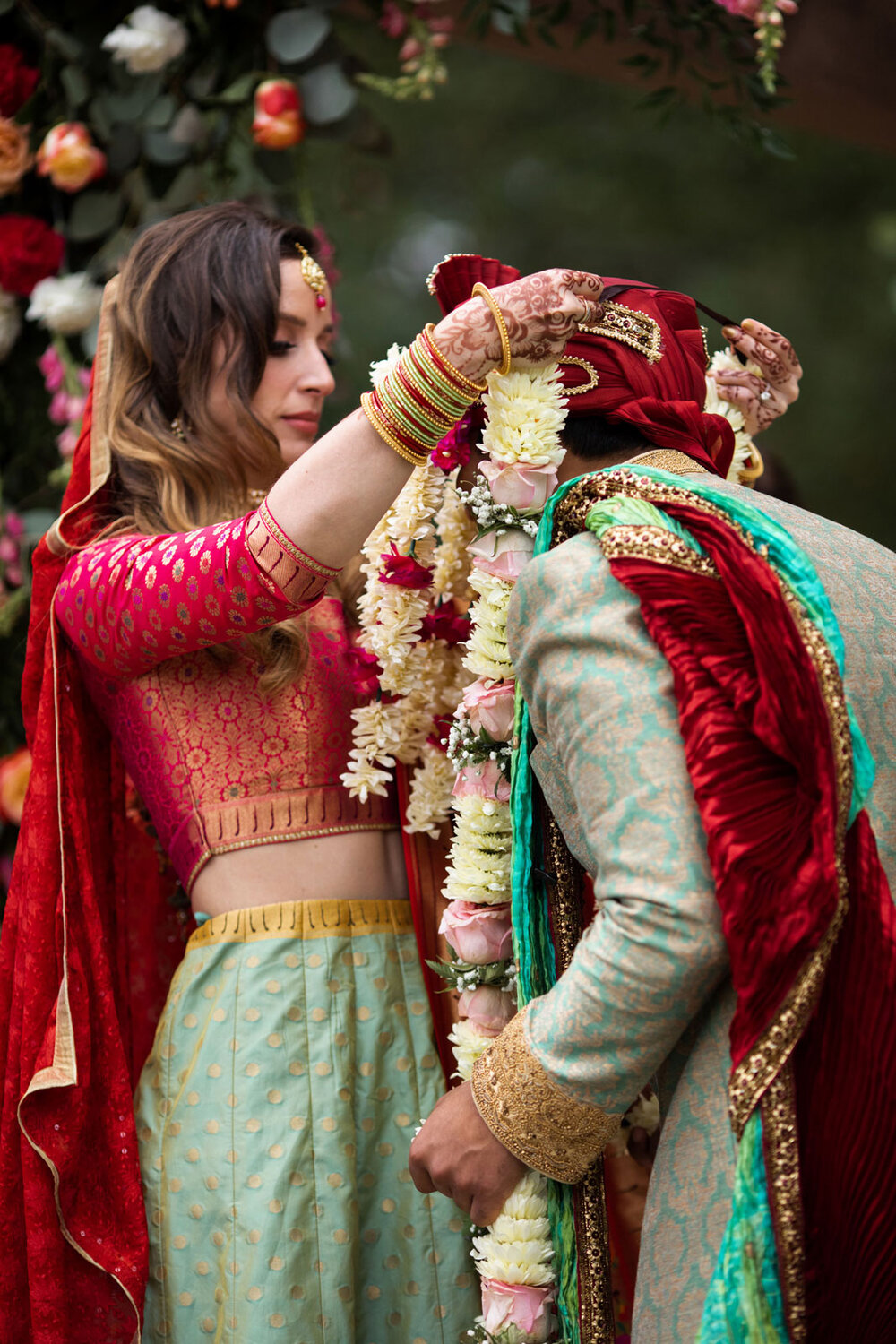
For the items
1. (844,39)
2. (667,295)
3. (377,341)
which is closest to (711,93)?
(844,39)

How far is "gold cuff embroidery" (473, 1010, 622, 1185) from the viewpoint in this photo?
1452mm

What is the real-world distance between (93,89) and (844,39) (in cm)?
184

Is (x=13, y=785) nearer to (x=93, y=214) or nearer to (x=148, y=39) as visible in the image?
(x=93, y=214)

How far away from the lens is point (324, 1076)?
1924 millimetres

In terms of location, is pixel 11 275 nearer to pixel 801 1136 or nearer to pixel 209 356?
pixel 209 356

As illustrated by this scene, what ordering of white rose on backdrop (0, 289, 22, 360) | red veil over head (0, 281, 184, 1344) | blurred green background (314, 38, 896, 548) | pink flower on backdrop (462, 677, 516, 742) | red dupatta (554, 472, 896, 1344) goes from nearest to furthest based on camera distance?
1. red dupatta (554, 472, 896, 1344)
2. pink flower on backdrop (462, 677, 516, 742)
3. red veil over head (0, 281, 184, 1344)
4. white rose on backdrop (0, 289, 22, 360)
5. blurred green background (314, 38, 896, 548)

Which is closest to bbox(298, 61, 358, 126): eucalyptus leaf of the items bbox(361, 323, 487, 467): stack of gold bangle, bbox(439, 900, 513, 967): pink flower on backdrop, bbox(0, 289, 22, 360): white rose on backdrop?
bbox(0, 289, 22, 360): white rose on backdrop

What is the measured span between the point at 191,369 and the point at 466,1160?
4.66ft

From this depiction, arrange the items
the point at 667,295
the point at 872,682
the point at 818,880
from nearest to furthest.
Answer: the point at 818,880, the point at 872,682, the point at 667,295

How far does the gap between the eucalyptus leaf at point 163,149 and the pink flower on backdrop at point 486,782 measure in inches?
77.0

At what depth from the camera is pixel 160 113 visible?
3.04 meters

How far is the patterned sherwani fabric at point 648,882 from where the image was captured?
4.34ft

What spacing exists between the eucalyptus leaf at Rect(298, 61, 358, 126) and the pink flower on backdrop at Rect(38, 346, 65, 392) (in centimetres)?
84

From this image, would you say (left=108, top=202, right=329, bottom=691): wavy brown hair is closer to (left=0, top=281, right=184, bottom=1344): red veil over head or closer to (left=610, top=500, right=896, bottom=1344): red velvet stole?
(left=0, top=281, right=184, bottom=1344): red veil over head
